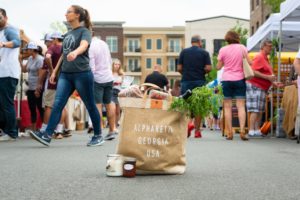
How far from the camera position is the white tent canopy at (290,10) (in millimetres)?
11664

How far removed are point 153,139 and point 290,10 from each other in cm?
712

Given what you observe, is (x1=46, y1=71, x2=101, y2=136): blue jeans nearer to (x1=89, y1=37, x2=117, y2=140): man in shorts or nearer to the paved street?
the paved street

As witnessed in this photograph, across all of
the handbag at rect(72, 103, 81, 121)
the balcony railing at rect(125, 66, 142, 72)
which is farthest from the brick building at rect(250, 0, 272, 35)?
the balcony railing at rect(125, 66, 142, 72)

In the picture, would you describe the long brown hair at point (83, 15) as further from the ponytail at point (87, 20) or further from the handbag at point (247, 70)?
the handbag at point (247, 70)

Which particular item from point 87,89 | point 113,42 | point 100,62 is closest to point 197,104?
point 87,89

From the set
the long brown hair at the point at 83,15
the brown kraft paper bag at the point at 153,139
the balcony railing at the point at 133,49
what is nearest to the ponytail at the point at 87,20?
the long brown hair at the point at 83,15

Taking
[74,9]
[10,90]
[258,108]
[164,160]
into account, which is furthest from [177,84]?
[164,160]

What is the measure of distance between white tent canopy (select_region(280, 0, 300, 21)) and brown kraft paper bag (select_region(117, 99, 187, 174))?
651 cm

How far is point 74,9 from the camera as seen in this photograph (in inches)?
348

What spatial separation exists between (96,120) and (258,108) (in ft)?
16.0

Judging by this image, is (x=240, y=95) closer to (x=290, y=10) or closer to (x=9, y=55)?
(x=290, y=10)

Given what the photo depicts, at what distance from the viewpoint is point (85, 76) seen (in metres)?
8.80

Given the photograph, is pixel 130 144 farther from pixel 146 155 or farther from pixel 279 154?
pixel 279 154

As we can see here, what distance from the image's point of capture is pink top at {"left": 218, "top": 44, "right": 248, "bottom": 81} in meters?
11.5
